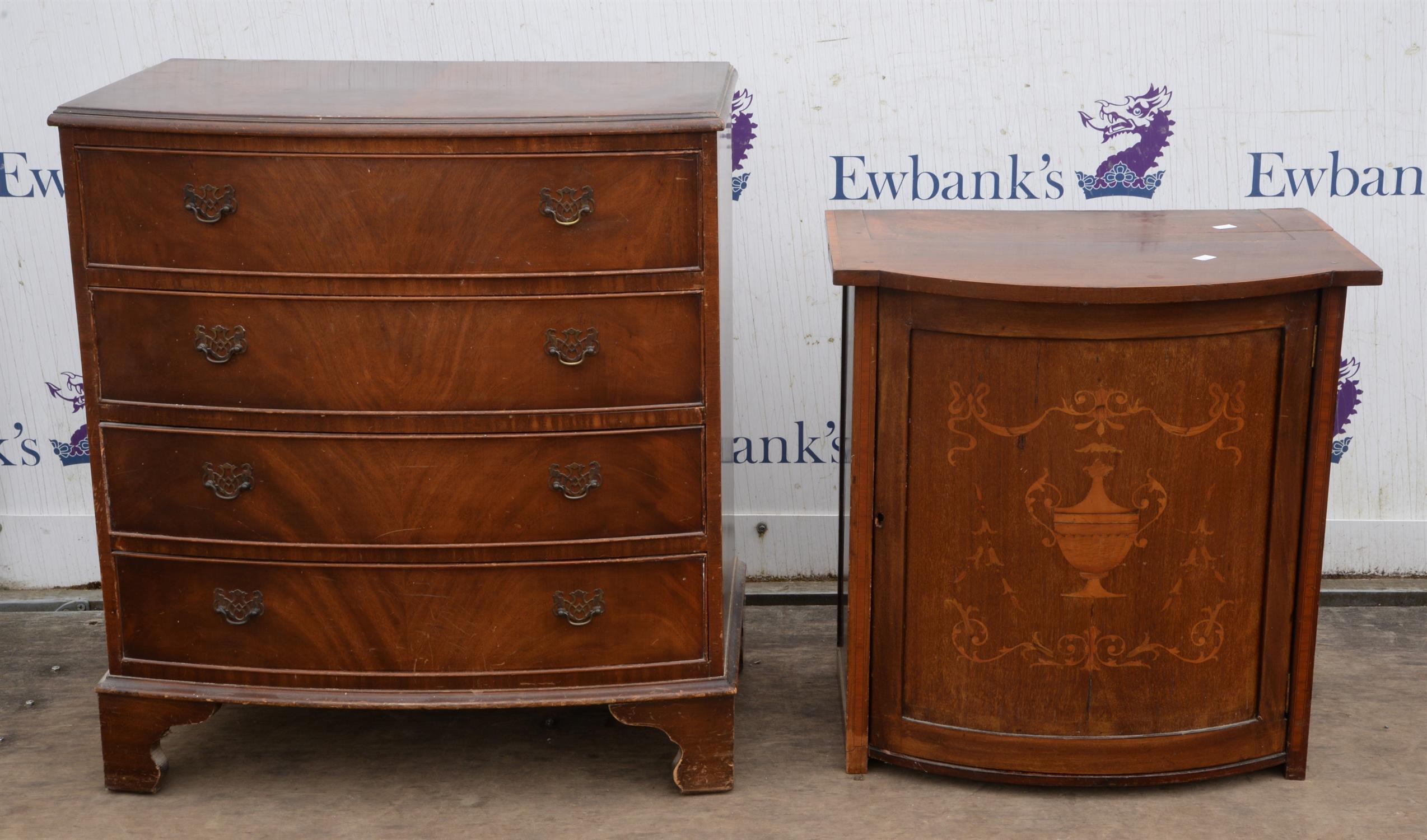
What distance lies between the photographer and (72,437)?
3.35m

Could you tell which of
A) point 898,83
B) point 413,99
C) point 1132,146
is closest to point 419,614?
point 413,99

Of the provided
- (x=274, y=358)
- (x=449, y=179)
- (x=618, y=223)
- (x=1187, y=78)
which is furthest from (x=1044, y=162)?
(x=274, y=358)

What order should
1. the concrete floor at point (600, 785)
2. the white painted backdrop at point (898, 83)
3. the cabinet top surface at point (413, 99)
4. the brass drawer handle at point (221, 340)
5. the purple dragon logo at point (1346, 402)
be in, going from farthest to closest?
the purple dragon logo at point (1346, 402) < the white painted backdrop at point (898, 83) < the concrete floor at point (600, 785) < the brass drawer handle at point (221, 340) < the cabinet top surface at point (413, 99)

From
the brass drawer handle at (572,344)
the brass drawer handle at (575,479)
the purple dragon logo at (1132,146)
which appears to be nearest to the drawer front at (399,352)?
the brass drawer handle at (572,344)

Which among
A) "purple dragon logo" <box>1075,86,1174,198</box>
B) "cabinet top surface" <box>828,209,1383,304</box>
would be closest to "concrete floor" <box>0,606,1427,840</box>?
"cabinet top surface" <box>828,209,1383,304</box>

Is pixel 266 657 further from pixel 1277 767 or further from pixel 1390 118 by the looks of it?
pixel 1390 118

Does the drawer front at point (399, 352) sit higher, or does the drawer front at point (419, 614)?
the drawer front at point (399, 352)

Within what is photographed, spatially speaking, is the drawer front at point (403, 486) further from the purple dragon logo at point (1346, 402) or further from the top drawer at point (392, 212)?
the purple dragon logo at point (1346, 402)

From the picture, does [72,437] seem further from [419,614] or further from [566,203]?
[566,203]

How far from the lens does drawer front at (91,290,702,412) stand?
226 cm

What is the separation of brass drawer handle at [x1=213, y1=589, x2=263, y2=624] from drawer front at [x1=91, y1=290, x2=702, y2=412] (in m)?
0.33

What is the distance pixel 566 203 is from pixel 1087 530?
1007 mm

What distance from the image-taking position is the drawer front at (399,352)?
2.26 metres

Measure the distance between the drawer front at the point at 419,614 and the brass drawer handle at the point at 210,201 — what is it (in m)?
0.59
